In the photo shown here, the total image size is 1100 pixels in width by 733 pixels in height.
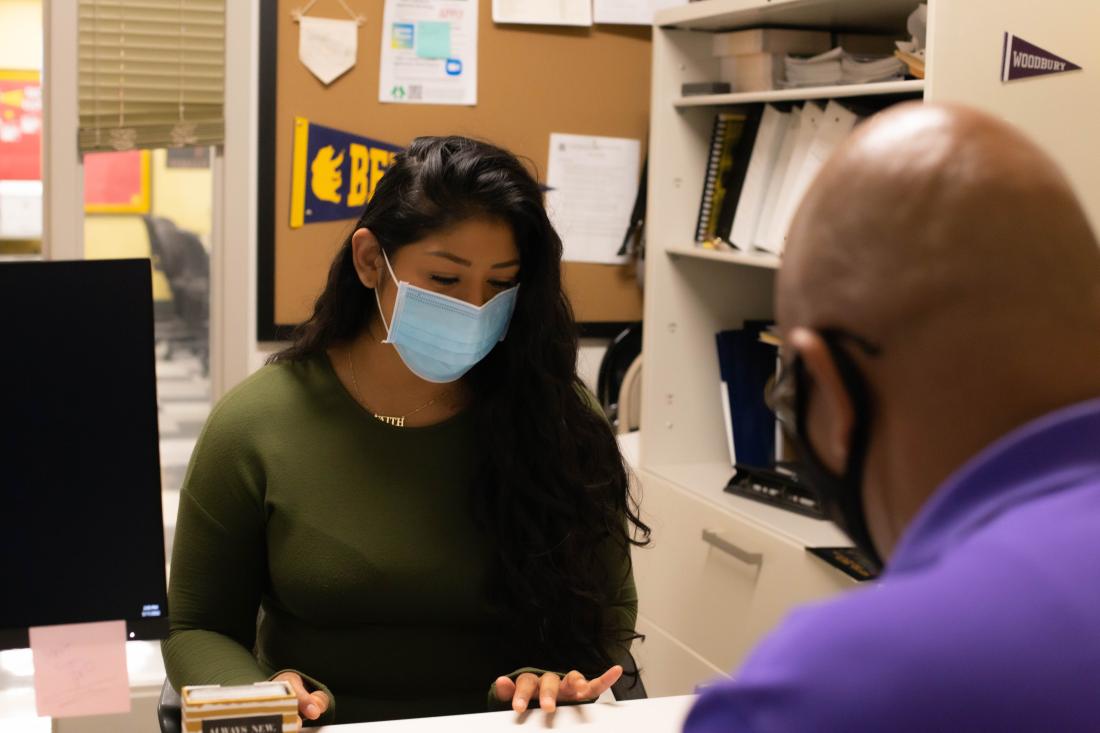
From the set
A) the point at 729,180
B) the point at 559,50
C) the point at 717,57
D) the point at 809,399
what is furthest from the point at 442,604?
the point at 559,50

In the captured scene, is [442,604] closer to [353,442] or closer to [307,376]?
[353,442]

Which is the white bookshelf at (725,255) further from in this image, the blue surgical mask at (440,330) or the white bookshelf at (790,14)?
the blue surgical mask at (440,330)

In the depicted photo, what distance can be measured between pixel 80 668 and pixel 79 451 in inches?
7.7

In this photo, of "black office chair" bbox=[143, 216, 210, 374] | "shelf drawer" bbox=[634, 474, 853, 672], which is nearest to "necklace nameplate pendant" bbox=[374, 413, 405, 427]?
"shelf drawer" bbox=[634, 474, 853, 672]

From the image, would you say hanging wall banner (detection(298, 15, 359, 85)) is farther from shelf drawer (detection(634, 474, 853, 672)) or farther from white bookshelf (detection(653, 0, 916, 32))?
shelf drawer (detection(634, 474, 853, 672))

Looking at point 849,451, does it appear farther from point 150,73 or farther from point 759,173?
point 150,73

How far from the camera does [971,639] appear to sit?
1.76 ft

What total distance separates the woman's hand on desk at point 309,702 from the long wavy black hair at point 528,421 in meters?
0.31

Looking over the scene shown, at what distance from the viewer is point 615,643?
176cm

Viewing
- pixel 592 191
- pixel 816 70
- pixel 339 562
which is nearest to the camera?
pixel 339 562

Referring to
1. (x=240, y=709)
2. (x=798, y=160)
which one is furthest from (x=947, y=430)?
(x=798, y=160)

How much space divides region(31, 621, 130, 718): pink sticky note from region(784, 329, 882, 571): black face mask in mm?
675

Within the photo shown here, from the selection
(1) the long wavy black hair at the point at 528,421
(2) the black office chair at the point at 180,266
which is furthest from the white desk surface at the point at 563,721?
(2) the black office chair at the point at 180,266

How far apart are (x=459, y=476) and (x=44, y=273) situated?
0.75m
